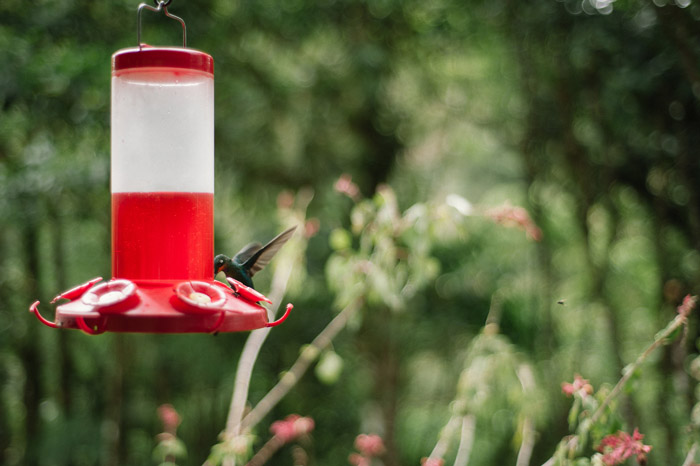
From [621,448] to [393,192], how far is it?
145 inches

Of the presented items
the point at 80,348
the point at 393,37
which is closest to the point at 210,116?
the point at 393,37

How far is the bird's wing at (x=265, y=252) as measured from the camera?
1.73m

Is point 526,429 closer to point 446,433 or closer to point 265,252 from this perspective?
point 446,433

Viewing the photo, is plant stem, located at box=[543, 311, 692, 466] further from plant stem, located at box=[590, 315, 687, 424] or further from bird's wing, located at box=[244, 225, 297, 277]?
bird's wing, located at box=[244, 225, 297, 277]

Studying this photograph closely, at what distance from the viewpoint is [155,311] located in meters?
1.36

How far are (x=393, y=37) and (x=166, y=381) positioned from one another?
3.74m

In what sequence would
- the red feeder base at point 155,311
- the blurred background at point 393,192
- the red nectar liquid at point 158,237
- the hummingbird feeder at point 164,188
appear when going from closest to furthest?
1. the red feeder base at point 155,311
2. the hummingbird feeder at point 164,188
3. the red nectar liquid at point 158,237
4. the blurred background at point 393,192

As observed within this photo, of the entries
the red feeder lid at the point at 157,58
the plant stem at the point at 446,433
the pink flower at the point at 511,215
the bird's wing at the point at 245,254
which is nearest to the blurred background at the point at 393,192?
the plant stem at the point at 446,433

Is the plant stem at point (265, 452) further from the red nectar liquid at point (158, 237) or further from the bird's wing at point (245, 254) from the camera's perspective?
the red nectar liquid at point (158, 237)

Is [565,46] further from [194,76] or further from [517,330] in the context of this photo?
[194,76]

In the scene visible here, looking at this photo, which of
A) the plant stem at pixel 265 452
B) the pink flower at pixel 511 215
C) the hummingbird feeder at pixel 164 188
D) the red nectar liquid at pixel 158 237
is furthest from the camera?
the plant stem at pixel 265 452

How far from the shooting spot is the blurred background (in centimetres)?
409

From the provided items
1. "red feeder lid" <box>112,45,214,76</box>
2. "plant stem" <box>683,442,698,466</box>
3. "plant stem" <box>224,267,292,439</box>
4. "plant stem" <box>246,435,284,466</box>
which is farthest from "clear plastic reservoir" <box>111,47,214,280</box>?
"plant stem" <box>683,442,698,466</box>

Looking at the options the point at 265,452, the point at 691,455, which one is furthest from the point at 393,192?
the point at 691,455
